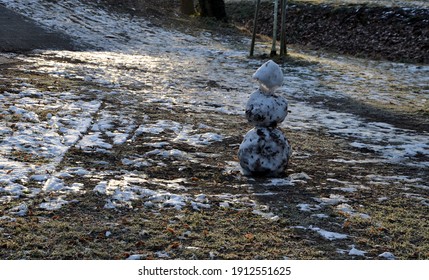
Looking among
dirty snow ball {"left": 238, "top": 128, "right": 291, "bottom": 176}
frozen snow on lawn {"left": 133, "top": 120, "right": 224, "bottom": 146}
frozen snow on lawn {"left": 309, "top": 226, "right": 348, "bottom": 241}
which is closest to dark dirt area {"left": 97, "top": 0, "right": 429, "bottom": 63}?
frozen snow on lawn {"left": 133, "top": 120, "right": 224, "bottom": 146}

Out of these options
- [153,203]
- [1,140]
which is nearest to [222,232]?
[153,203]

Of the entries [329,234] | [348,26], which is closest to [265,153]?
[329,234]

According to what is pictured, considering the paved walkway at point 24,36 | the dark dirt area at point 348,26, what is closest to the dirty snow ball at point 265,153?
the paved walkway at point 24,36

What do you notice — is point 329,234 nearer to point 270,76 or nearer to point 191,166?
point 270,76

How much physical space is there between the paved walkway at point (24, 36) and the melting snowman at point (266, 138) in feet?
33.7

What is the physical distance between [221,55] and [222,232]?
12766mm

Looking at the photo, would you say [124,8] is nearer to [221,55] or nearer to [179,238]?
[221,55]

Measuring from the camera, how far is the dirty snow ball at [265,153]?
Result: 7199 millimetres

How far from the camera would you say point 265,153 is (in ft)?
23.6

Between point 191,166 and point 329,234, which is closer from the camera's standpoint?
point 329,234

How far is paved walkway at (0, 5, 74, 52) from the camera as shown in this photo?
53.3 ft

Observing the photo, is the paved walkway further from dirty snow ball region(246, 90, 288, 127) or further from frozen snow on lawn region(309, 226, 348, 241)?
frozen snow on lawn region(309, 226, 348, 241)

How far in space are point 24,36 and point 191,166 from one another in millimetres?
11290

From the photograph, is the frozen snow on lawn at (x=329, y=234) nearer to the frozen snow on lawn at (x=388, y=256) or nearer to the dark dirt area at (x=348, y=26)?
the frozen snow on lawn at (x=388, y=256)
